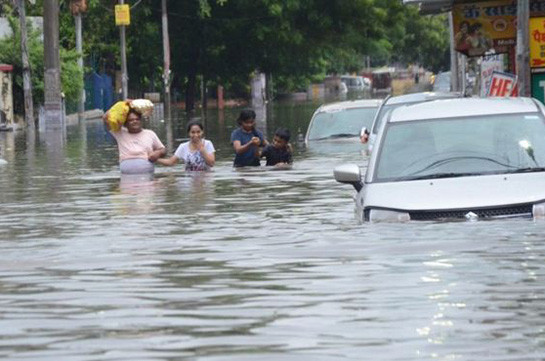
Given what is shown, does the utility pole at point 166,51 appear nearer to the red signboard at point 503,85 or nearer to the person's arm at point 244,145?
the red signboard at point 503,85

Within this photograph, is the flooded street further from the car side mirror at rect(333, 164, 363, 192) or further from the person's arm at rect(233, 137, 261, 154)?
the person's arm at rect(233, 137, 261, 154)

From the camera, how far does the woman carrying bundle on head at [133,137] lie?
909 inches

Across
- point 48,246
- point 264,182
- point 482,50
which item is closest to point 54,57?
point 482,50

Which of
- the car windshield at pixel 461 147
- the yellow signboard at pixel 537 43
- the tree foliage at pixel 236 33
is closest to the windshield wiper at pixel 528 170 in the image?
the car windshield at pixel 461 147

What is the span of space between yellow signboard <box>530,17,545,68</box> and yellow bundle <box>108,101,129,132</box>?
11.7 meters

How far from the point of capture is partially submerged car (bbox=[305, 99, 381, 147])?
33.3 m

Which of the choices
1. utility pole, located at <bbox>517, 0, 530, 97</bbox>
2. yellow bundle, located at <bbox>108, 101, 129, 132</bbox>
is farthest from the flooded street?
utility pole, located at <bbox>517, 0, 530, 97</bbox>

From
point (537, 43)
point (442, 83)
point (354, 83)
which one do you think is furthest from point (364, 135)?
point (354, 83)

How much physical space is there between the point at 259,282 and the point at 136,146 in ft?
39.5

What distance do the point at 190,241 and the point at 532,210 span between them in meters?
3.05

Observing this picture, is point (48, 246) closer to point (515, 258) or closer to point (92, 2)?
point (515, 258)

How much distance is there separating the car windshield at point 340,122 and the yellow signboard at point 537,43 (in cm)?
317

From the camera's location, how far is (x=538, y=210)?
556 inches

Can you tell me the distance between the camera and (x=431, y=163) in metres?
15.1
